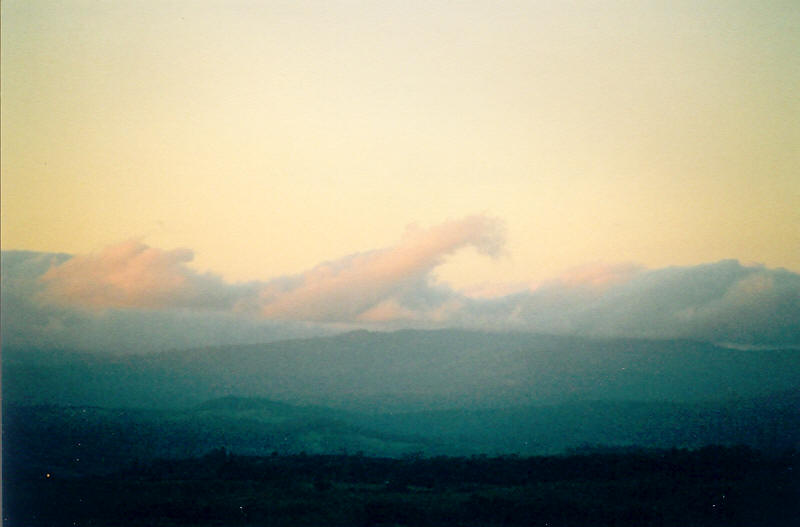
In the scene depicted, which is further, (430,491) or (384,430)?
(384,430)

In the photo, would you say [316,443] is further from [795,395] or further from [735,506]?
[795,395]

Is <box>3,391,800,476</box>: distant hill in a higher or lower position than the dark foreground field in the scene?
higher

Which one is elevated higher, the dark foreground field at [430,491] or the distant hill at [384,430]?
the distant hill at [384,430]

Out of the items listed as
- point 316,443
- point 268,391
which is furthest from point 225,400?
point 316,443

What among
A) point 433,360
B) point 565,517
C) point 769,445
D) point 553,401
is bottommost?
point 565,517

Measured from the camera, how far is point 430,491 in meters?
10.4

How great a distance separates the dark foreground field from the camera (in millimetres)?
9594

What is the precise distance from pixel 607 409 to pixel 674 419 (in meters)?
1.18

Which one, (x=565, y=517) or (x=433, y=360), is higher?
(x=433, y=360)

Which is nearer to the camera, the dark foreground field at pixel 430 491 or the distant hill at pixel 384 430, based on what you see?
the dark foreground field at pixel 430 491

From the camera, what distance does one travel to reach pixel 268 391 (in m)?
11.4

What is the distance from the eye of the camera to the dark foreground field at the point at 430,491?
378 inches

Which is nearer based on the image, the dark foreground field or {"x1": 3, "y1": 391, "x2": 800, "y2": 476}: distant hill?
the dark foreground field

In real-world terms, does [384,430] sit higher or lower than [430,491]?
higher
